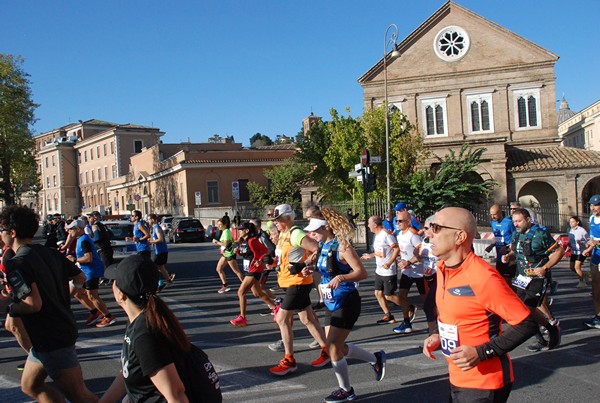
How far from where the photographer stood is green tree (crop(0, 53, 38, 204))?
131ft

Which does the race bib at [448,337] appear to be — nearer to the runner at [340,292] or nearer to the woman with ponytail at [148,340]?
the woman with ponytail at [148,340]

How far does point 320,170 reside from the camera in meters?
34.7

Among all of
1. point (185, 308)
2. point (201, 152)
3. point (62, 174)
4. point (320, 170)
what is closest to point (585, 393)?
point (185, 308)

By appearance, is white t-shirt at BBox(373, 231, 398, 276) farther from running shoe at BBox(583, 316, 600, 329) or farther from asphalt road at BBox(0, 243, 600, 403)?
running shoe at BBox(583, 316, 600, 329)

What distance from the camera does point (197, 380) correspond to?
9.39 feet

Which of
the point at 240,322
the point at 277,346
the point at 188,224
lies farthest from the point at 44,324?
the point at 188,224

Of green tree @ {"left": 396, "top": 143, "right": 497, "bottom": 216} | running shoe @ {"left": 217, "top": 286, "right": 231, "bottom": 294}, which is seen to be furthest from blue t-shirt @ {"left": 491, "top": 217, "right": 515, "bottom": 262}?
green tree @ {"left": 396, "top": 143, "right": 497, "bottom": 216}

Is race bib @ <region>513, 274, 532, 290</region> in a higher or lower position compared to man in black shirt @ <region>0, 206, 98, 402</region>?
lower

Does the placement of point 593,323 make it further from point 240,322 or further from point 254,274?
point 240,322

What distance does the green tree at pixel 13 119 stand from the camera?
39812 millimetres

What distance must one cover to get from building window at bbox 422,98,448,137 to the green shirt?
3399 centimetres

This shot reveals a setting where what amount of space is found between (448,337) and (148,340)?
1.69m

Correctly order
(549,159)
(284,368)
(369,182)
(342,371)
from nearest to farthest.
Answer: (342,371) < (284,368) < (369,182) < (549,159)

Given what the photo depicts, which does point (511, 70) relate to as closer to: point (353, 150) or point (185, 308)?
point (353, 150)
